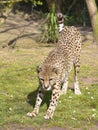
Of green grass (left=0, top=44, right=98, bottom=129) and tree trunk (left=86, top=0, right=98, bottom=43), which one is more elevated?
tree trunk (left=86, top=0, right=98, bottom=43)

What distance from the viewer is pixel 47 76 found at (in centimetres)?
632

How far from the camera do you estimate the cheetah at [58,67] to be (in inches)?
251

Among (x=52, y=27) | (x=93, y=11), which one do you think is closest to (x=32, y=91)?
(x=93, y=11)

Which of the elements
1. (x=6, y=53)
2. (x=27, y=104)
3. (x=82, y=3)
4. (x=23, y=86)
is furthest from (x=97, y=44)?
(x=82, y=3)

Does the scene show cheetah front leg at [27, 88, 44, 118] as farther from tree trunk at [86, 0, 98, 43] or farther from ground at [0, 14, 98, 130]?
tree trunk at [86, 0, 98, 43]

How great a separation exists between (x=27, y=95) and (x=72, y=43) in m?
1.29

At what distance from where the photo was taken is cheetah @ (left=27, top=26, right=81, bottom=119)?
20.9 ft

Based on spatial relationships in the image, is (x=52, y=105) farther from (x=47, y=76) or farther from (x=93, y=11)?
(x=93, y=11)

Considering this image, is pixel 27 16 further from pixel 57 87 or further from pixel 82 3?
pixel 57 87

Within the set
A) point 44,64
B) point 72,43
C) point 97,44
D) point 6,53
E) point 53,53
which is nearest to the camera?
point 44,64

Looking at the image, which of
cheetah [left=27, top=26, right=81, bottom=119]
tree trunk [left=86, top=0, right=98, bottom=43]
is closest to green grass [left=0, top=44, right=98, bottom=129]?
cheetah [left=27, top=26, right=81, bottom=119]

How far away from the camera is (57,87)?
6664 millimetres

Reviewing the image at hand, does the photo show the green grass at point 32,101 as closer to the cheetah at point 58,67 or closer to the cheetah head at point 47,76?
the cheetah at point 58,67

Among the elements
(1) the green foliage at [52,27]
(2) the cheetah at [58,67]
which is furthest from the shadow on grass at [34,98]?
(1) the green foliage at [52,27]
